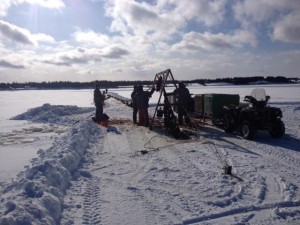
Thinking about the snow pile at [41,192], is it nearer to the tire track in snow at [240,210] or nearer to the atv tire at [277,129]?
the tire track in snow at [240,210]

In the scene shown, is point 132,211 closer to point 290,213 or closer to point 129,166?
point 290,213

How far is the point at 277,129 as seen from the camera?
11766 mm

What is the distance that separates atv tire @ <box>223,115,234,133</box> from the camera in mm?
13227

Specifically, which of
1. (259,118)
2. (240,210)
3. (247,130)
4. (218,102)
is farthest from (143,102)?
(240,210)

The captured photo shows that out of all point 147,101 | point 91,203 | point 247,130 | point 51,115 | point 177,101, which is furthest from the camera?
point 51,115

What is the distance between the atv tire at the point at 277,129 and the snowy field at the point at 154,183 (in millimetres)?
370

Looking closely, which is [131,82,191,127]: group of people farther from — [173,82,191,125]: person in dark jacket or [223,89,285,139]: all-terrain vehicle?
[223,89,285,139]: all-terrain vehicle

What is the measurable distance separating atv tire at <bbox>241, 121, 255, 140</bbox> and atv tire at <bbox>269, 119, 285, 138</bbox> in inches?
27.4

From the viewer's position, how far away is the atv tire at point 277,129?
11.7 m

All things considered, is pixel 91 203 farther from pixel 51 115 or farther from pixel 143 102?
pixel 51 115

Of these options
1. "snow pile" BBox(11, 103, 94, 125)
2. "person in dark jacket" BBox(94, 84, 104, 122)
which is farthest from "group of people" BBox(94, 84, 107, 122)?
"snow pile" BBox(11, 103, 94, 125)

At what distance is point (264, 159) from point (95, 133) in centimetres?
646

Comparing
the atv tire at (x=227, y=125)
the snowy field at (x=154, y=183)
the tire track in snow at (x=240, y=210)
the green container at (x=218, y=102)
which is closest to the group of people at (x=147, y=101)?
the green container at (x=218, y=102)

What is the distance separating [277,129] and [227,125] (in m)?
2.03
